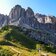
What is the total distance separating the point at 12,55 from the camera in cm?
8750

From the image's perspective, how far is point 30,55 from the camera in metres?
88.4

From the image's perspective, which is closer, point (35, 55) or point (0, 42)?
point (35, 55)

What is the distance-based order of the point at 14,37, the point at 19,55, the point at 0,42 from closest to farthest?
the point at 19,55, the point at 0,42, the point at 14,37

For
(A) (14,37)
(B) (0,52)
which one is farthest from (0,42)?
(B) (0,52)

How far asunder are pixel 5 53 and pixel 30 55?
10920 millimetres

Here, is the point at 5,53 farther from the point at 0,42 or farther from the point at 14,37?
the point at 14,37

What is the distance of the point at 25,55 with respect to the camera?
87.8m

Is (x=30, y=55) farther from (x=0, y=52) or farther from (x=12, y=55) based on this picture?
(x=0, y=52)

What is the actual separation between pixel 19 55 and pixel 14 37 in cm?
10965

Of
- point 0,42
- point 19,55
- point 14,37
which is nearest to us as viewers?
point 19,55

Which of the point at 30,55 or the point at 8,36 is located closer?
the point at 30,55

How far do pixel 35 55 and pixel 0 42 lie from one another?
70.6 metres

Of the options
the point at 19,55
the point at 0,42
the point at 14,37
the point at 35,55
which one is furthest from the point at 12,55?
the point at 14,37

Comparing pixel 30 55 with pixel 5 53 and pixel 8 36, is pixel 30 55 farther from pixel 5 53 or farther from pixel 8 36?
pixel 8 36
